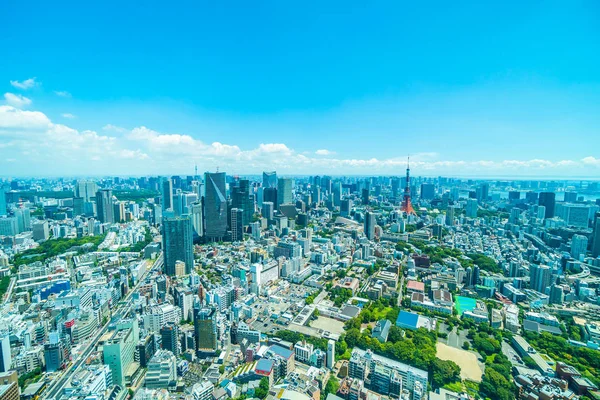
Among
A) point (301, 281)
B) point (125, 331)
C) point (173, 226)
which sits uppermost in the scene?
point (173, 226)

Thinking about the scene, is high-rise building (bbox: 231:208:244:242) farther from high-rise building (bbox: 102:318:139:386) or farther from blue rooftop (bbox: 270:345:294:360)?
blue rooftop (bbox: 270:345:294:360)

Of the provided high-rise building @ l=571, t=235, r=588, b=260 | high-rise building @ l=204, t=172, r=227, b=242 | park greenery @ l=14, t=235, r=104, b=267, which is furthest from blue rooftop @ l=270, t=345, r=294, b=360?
high-rise building @ l=571, t=235, r=588, b=260

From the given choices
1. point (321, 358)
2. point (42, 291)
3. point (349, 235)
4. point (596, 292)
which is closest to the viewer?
point (321, 358)

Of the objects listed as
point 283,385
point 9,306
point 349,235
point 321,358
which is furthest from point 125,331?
point 349,235

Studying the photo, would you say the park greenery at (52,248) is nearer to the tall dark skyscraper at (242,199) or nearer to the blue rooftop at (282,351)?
the tall dark skyscraper at (242,199)

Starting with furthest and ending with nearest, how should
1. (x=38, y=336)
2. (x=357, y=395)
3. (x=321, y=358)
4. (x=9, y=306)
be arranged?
(x=9, y=306)
(x=38, y=336)
(x=321, y=358)
(x=357, y=395)

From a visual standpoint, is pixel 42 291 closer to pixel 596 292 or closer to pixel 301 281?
pixel 301 281
